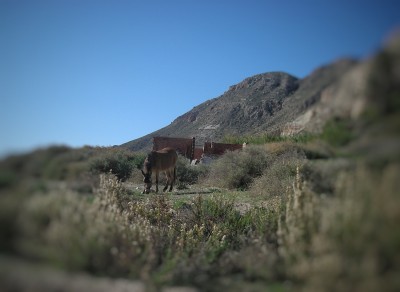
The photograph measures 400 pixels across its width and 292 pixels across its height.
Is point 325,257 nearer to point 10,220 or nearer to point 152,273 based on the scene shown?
point 152,273

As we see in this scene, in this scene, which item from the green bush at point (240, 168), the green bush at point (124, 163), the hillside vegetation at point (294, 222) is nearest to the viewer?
the hillside vegetation at point (294, 222)

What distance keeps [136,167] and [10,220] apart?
18196 mm

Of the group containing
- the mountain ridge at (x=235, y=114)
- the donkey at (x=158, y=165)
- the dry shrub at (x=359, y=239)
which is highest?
the mountain ridge at (x=235, y=114)

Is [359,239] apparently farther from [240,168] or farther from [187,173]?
[187,173]

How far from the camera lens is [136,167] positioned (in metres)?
21.7

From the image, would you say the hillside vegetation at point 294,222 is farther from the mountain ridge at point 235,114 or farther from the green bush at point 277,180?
the mountain ridge at point 235,114

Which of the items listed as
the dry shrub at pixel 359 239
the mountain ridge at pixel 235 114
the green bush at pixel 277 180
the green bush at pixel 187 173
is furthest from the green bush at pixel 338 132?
the green bush at pixel 187 173

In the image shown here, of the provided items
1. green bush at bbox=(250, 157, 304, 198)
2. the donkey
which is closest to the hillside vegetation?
green bush at bbox=(250, 157, 304, 198)

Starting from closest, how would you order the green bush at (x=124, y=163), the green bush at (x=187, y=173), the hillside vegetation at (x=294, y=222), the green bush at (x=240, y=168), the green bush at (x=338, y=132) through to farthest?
the hillside vegetation at (x=294, y=222)
the green bush at (x=338, y=132)
the green bush at (x=124, y=163)
the green bush at (x=240, y=168)
the green bush at (x=187, y=173)

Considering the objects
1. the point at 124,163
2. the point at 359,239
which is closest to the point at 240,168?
the point at 124,163

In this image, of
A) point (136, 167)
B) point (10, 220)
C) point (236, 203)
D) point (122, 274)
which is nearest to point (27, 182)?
point (10, 220)

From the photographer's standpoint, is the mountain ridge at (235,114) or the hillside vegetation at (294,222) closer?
the hillside vegetation at (294,222)

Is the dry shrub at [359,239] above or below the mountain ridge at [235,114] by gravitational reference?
below

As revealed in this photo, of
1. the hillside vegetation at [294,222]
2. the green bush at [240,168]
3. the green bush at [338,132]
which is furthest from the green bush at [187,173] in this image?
the green bush at [338,132]
